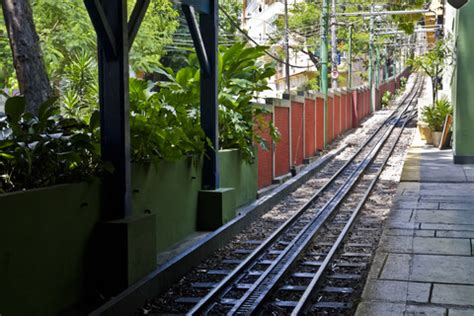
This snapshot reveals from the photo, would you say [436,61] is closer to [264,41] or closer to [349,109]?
[349,109]

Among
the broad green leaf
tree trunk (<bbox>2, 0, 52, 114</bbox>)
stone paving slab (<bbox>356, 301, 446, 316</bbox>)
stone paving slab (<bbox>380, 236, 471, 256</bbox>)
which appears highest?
tree trunk (<bbox>2, 0, 52, 114</bbox>)

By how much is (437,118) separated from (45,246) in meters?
18.2

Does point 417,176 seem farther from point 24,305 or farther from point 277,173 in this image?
point 24,305

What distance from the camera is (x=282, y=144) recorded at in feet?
57.1

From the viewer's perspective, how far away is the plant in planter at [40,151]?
234 inches

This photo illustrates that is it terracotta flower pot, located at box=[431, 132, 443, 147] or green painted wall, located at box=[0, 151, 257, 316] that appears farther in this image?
terracotta flower pot, located at box=[431, 132, 443, 147]

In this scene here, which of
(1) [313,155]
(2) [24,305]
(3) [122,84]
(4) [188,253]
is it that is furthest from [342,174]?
(2) [24,305]

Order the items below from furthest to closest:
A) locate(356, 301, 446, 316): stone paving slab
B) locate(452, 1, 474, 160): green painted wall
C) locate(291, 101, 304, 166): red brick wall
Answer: locate(291, 101, 304, 166): red brick wall < locate(452, 1, 474, 160): green painted wall < locate(356, 301, 446, 316): stone paving slab

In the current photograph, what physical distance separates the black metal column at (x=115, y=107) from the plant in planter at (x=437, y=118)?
16.5m

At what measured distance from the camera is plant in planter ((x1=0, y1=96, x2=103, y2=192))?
5941 millimetres

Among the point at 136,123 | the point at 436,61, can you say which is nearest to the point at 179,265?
the point at 136,123

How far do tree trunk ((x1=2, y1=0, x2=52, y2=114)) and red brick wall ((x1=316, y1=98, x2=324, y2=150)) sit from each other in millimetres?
14598

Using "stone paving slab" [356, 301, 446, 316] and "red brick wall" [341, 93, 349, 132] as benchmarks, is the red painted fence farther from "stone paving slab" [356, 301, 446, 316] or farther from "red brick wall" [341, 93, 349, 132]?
"stone paving slab" [356, 301, 446, 316]

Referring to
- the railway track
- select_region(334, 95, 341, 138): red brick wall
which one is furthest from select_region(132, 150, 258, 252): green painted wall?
select_region(334, 95, 341, 138): red brick wall
